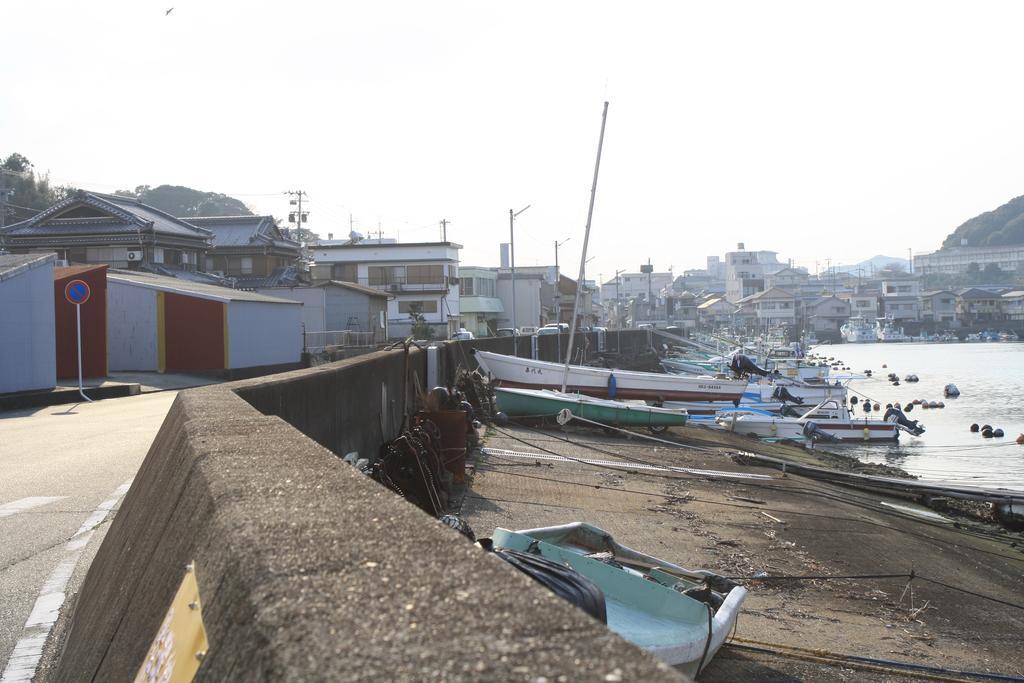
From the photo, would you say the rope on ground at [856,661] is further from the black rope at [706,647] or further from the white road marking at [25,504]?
the white road marking at [25,504]

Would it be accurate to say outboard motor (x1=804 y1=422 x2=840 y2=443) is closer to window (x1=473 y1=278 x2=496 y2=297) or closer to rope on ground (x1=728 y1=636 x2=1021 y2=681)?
rope on ground (x1=728 y1=636 x2=1021 y2=681)

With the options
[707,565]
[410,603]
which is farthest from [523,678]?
[707,565]

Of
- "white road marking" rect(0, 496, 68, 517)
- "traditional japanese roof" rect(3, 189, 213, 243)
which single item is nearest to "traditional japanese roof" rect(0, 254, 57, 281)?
"white road marking" rect(0, 496, 68, 517)

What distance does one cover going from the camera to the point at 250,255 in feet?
202

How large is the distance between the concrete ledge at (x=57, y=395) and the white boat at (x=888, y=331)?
505ft

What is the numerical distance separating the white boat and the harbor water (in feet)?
155

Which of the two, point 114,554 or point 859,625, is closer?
point 114,554

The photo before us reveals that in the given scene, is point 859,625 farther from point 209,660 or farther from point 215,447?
point 209,660

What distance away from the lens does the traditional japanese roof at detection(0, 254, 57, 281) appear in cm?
2111

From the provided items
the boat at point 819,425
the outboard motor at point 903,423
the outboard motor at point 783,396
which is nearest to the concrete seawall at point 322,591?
the boat at point 819,425

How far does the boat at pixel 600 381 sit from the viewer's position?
31328mm

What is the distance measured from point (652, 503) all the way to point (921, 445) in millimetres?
26589

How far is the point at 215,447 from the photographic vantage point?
180 inches

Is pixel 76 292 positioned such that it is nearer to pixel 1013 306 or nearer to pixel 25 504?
pixel 25 504
